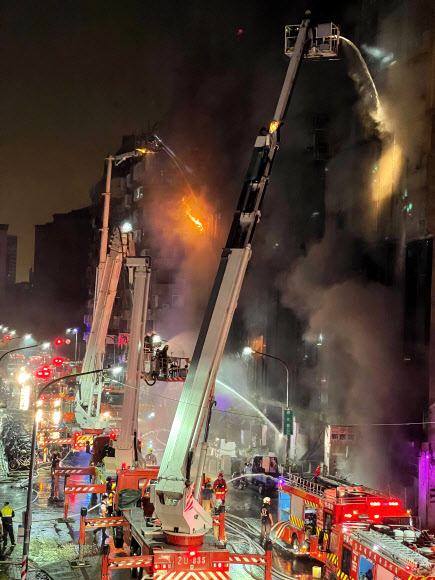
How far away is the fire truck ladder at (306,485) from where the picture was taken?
1600cm

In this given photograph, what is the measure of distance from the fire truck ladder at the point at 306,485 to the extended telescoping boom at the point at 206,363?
5392 millimetres

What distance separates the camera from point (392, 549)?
11.2 m

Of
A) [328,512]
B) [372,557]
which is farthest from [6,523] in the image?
[372,557]

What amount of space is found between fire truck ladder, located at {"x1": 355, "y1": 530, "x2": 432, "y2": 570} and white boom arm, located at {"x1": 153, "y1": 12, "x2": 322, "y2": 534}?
10.2ft

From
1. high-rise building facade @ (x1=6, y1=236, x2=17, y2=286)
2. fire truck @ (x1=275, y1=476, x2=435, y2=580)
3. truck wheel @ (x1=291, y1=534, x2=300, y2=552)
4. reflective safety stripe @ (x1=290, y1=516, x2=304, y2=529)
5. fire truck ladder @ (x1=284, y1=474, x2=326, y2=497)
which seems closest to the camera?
fire truck @ (x1=275, y1=476, x2=435, y2=580)

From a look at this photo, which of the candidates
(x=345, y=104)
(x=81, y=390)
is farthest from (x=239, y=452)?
(x=345, y=104)

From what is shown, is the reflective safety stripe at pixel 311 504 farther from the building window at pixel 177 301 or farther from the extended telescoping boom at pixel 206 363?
the building window at pixel 177 301

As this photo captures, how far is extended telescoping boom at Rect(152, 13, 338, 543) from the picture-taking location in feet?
35.8

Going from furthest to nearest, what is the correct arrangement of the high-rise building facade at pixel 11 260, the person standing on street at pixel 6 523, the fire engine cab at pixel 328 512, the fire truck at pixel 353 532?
the high-rise building facade at pixel 11 260 → the person standing on street at pixel 6 523 → the fire engine cab at pixel 328 512 → the fire truck at pixel 353 532

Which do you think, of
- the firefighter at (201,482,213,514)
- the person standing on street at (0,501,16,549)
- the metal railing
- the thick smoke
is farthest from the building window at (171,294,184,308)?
the firefighter at (201,482,213,514)

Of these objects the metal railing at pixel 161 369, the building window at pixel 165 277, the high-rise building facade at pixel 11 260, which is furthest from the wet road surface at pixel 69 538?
the high-rise building facade at pixel 11 260

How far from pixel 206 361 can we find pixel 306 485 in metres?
7.11

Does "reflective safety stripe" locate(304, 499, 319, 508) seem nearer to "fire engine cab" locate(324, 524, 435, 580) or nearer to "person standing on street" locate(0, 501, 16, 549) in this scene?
"fire engine cab" locate(324, 524, 435, 580)

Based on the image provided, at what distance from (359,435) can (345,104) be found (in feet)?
59.6
